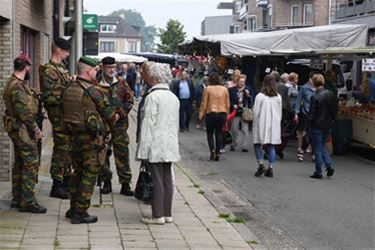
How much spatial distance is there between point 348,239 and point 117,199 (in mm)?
3060

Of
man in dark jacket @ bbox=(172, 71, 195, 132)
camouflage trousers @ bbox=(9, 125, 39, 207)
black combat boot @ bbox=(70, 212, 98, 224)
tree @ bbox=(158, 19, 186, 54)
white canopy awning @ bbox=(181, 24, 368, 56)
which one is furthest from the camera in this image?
tree @ bbox=(158, 19, 186, 54)

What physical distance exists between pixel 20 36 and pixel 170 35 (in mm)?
67162

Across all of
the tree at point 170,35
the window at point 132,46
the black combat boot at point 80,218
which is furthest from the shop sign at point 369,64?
the window at point 132,46

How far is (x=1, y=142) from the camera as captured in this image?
33.8 ft

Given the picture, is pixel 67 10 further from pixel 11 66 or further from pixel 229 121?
pixel 11 66

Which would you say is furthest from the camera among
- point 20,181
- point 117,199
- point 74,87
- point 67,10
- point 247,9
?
point 247,9

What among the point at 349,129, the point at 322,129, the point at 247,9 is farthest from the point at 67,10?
the point at 247,9

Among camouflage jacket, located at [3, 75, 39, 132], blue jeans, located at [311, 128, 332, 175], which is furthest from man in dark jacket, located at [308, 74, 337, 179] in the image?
camouflage jacket, located at [3, 75, 39, 132]

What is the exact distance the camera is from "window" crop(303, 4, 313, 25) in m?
55.4

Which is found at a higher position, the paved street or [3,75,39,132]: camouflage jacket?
[3,75,39,132]: camouflage jacket

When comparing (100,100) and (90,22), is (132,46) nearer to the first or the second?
(90,22)

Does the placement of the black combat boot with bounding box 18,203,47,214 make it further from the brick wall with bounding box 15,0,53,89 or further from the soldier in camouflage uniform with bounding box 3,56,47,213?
the brick wall with bounding box 15,0,53,89

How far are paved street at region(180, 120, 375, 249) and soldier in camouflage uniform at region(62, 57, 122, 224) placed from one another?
1.93 m

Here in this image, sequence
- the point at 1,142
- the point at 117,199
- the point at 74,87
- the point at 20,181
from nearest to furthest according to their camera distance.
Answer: the point at 74,87, the point at 20,181, the point at 117,199, the point at 1,142
